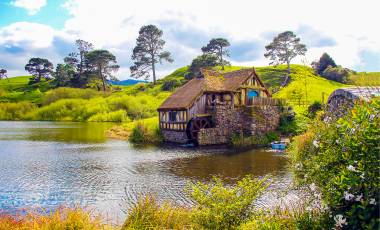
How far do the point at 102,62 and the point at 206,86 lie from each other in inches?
2397

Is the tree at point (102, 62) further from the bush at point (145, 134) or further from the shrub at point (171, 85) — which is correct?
the bush at point (145, 134)

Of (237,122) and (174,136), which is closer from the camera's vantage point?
(237,122)

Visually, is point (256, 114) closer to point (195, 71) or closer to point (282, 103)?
point (282, 103)

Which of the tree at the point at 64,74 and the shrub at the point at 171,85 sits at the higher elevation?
the tree at the point at 64,74

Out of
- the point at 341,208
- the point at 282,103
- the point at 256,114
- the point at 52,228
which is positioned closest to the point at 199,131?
the point at 256,114

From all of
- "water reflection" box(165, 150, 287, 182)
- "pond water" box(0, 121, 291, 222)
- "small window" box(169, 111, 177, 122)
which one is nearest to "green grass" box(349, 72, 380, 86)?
"pond water" box(0, 121, 291, 222)

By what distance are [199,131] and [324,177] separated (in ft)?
93.4

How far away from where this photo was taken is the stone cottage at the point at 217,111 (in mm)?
35562

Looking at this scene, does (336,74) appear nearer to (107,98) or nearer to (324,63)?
(324,63)

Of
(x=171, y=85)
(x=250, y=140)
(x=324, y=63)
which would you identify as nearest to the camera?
(x=250, y=140)

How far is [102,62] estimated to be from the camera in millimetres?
91562

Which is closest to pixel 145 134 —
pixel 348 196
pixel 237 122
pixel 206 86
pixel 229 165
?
pixel 206 86

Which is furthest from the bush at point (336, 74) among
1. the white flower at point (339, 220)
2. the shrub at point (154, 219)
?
the white flower at point (339, 220)

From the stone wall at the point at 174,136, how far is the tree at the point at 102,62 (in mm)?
58086
